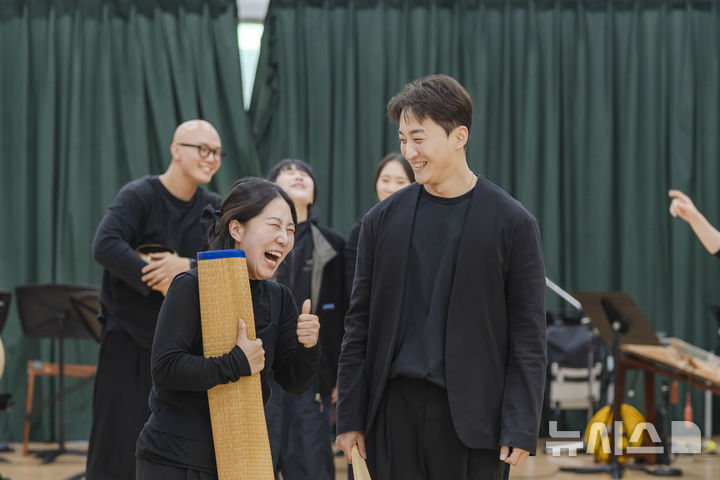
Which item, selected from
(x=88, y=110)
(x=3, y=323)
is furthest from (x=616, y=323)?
(x=88, y=110)

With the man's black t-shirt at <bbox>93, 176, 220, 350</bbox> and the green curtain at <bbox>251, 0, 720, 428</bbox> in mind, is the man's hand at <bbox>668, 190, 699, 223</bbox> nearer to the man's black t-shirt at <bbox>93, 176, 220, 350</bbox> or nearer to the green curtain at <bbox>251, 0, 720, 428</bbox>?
the man's black t-shirt at <bbox>93, 176, 220, 350</bbox>

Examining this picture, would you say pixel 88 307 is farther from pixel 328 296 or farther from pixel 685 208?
pixel 685 208

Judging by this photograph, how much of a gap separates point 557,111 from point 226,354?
5.63 metres

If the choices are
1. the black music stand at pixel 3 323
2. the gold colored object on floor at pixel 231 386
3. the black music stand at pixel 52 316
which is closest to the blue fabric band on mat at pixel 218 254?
the gold colored object on floor at pixel 231 386

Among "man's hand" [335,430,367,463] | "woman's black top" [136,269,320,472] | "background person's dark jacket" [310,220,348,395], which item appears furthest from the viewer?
"background person's dark jacket" [310,220,348,395]

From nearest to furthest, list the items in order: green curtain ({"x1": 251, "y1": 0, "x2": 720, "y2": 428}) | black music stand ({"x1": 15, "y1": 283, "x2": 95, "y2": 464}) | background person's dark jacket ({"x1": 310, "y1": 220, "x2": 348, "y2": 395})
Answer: background person's dark jacket ({"x1": 310, "y1": 220, "x2": 348, "y2": 395}) → black music stand ({"x1": 15, "y1": 283, "x2": 95, "y2": 464}) → green curtain ({"x1": 251, "y1": 0, "x2": 720, "y2": 428})

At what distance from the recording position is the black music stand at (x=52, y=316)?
5.93m

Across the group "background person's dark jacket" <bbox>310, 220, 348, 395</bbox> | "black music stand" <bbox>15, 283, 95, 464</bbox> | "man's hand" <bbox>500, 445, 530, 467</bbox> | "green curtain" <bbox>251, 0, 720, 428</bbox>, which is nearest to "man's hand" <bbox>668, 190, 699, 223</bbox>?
"background person's dark jacket" <bbox>310, 220, 348, 395</bbox>

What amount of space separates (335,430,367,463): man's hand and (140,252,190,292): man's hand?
1.37 meters

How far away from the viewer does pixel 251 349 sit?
2078 millimetres

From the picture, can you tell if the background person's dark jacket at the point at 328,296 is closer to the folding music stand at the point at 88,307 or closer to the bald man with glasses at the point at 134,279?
the bald man with glasses at the point at 134,279

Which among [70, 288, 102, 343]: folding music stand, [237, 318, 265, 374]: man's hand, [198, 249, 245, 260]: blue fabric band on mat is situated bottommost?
[70, 288, 102, 343]: folding music stand

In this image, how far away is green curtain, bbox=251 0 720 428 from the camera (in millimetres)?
7094

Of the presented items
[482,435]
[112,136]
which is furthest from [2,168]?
[482,435]
